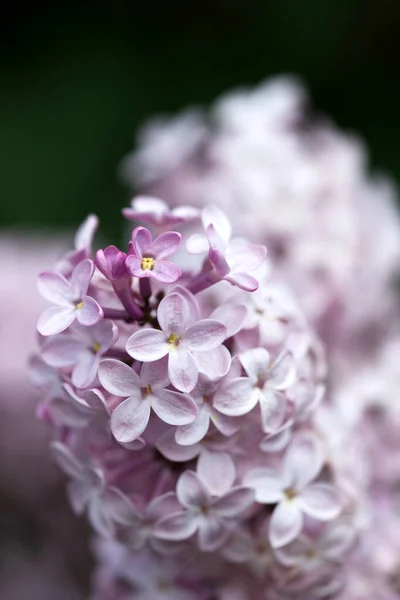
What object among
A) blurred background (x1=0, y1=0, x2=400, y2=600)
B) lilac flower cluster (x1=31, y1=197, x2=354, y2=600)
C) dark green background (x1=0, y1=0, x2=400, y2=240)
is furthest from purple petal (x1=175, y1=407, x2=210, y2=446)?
dark green background (x1=0, y1=0, x2=400, y2=240)


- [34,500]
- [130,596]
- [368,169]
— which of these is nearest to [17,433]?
[34,500]

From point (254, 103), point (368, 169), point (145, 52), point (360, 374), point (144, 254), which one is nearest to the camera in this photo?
point (144, 254)

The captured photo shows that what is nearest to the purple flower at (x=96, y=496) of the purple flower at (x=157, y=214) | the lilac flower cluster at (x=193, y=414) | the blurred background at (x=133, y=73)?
the lilac flower cluster at (x=193, y=414)

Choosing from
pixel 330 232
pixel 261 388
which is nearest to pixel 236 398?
pixel 261 388

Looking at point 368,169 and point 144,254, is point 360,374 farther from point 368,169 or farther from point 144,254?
point 368,169

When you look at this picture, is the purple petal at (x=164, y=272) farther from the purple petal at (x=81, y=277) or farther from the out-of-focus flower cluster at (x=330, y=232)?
the out-of-focus flower cluster at (x=330, y=232)

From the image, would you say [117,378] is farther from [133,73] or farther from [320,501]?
[133,73]
